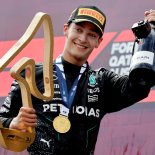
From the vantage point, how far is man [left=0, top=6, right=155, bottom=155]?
2059 millimetres

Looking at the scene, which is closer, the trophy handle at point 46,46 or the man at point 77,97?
the trophy handle at point 46,46

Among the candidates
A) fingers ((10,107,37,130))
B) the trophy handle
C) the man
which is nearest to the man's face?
the man

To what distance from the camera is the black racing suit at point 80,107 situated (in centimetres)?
206

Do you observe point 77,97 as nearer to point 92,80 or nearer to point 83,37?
point 92,80

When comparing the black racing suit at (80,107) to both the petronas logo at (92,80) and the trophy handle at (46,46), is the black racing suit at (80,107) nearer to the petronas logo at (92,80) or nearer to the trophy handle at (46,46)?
the petronas logo at (92,80)

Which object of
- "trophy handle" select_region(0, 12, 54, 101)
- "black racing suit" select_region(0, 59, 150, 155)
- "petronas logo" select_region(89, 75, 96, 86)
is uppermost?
"trophy handle" select_region(0, 12, 54, 101)

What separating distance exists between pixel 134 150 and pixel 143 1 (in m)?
0.72

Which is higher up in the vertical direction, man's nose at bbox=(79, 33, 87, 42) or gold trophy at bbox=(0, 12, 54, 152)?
man's nose at bbox=(79, 33, 87, 42)

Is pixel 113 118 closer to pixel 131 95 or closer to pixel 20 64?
pixel 131 95

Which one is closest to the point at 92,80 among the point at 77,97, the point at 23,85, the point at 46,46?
the point at 77,97

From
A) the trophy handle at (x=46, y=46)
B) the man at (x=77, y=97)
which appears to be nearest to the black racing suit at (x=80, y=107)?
the man at (x=77, y=97)

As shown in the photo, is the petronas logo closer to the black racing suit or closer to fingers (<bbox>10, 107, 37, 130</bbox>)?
the black racing suit

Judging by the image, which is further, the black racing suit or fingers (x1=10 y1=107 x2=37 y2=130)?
the black racing suit

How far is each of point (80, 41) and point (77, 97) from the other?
7.2 inches
